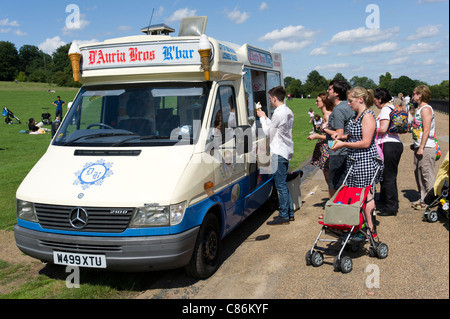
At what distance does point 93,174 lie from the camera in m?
4.82

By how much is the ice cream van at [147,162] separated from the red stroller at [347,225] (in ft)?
4.23

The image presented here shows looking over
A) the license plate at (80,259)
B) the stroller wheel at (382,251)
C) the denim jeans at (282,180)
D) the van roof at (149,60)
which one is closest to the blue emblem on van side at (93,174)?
the license plate at (80,259)

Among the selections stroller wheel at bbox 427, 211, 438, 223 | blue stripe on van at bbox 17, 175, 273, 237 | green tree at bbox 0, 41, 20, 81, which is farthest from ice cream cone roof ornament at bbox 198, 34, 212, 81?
green tree at bbox 0, 41, 20, 81

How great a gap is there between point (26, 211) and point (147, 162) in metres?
1.50

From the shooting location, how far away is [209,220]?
5.20 meters

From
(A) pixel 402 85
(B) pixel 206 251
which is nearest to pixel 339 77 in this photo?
(A) pixel 402 85

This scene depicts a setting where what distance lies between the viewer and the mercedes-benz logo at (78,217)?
457 cm

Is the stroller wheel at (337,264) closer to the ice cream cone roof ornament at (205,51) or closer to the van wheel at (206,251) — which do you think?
the van wheel at (206,251)

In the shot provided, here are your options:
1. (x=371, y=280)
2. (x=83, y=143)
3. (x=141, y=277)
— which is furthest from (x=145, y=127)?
(x=371, y=280)

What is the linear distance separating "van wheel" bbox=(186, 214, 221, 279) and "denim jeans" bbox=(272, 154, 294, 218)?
6.98 ft

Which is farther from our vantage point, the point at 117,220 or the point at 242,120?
the point at 242,120

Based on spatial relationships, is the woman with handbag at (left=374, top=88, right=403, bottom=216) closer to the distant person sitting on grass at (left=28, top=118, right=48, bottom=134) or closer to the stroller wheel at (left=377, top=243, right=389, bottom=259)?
the stroller wheel at (left=377, top=243, right=389, bottom=259)
